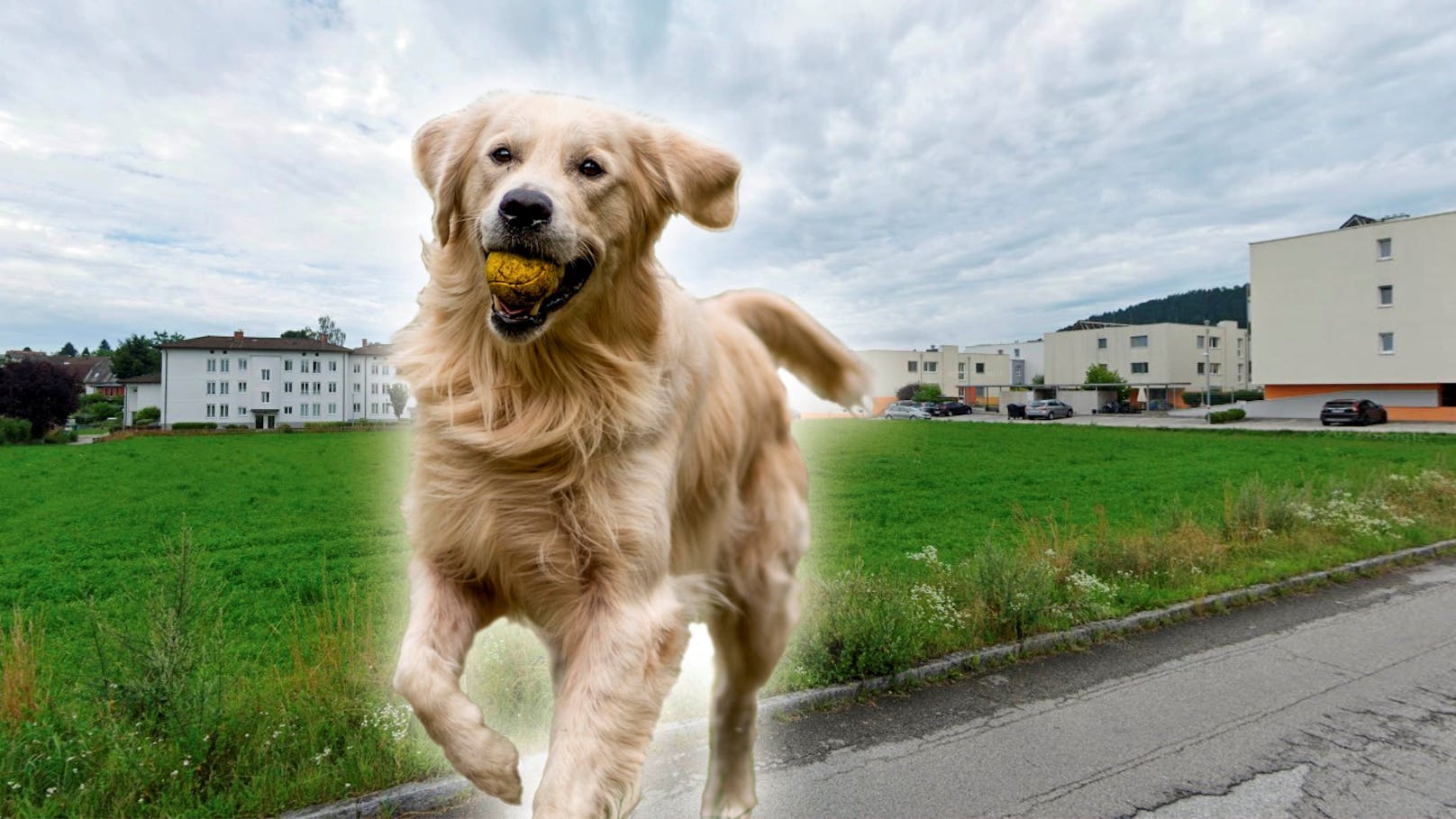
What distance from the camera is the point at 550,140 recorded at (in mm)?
1327

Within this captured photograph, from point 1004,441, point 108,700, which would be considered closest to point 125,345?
point 108,700

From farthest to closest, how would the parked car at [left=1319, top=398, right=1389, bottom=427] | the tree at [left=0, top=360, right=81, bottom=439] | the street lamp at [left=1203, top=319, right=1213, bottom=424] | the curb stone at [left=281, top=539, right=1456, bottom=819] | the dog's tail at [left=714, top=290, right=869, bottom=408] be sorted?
the street lamp at [left=1203, top=319, right=1213, bottom=424] < the parked car at [left=1319, top=398, right=1389, bottom=427] < the tree at [left=0, top=360, right=81, bottom=439] < the curb stone at [left=281, top=539, right=1456, bottom=819] < the dog's tail at [left=714, top=290, right=869, bottom=408]

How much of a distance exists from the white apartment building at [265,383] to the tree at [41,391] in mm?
5378

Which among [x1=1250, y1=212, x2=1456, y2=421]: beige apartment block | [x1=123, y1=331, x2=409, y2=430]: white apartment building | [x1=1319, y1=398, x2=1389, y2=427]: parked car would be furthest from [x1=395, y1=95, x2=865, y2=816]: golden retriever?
[x1=1250, y1=212, x2=1456, y2=421]: beige apartment block

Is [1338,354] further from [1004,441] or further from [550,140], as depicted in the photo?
[550,140]

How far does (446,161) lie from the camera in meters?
1.35

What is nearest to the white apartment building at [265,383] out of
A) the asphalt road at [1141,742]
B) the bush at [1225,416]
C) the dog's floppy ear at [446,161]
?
the dog's floppy ear at [446,161]

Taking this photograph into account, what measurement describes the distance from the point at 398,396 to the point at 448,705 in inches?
21.8

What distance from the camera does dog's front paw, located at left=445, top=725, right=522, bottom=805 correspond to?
4.27 feet

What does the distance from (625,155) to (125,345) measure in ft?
25.4

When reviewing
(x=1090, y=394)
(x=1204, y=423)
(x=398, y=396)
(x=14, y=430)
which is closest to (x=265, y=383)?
(x=398, y=396)

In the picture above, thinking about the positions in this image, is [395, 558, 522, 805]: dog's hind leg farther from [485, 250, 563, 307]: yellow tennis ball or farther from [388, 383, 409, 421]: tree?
[485, 250, 563, 307]: yellow tennis ball

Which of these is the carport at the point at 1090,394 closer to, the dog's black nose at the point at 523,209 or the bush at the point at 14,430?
the bush at the point at 14,430

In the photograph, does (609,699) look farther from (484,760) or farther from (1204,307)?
(1204,307)
